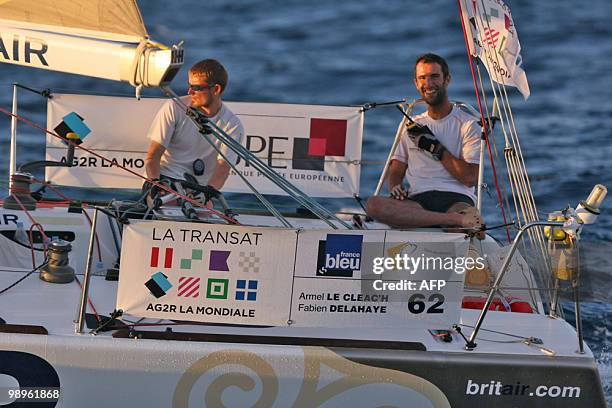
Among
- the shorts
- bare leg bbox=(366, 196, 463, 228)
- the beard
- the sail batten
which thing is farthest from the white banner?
the sail batten

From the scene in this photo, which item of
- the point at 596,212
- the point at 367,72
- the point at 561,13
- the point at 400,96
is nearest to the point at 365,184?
the point at 400,96

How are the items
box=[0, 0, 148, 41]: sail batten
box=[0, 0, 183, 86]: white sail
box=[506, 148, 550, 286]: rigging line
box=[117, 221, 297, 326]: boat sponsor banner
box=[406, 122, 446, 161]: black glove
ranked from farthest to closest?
box=[406, 122, 446, 161]: black glove → box=[506, 148, 550, 286]: rigging line → box=[0, 0, 148, 41]: sail batten → box=[117, 221, 297, 326]: boat sponsor banner → box=[0, 0, 183, 86]: white sail

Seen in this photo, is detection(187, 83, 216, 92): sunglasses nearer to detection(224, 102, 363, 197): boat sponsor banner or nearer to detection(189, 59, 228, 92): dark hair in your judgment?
detection(189, 59, 228, 92): dark hair

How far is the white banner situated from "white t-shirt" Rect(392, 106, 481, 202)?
3.09 ft

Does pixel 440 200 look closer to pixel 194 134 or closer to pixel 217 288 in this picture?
pixel 194 134

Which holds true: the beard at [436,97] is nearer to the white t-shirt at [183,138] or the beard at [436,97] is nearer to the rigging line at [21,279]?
the white t-shirt at [183,138]

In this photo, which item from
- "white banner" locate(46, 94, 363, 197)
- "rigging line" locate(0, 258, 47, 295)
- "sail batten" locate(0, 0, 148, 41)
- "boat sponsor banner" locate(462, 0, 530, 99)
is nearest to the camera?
"sail batten" locate(0, 0, 148, 41)

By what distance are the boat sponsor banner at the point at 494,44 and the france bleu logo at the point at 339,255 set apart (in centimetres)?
204

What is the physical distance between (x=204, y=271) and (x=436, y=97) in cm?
244

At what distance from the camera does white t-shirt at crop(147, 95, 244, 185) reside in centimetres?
820

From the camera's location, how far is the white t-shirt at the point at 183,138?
8203 millimetres

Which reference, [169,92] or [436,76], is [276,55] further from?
[169,92]

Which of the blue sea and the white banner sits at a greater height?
the blue sea
